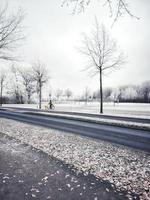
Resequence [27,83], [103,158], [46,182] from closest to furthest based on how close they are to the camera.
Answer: [46,182]
[103,158]
[27,83]

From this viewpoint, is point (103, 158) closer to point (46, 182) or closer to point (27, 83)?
point (46, 182)

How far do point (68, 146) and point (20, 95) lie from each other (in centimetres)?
6922

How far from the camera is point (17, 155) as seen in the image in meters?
7.08

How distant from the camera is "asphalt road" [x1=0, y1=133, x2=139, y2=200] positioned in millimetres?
4177

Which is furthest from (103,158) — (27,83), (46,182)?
(27,83)

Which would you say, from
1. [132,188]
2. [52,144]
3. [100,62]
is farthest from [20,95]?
[132,188]

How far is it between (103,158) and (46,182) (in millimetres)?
2453

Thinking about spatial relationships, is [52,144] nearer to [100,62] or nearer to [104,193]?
[104,193]

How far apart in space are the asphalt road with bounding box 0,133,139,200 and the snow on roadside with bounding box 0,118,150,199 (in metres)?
0.33

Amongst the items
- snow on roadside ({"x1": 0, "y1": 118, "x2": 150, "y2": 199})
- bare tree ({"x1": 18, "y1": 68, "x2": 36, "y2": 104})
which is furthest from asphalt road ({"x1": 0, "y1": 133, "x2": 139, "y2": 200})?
bare tree ({"x1": 18, "y1": 68, "x2": 36, "y2": 104})

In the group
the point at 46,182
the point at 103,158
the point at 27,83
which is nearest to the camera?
the point at 46,182

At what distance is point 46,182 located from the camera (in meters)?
4.86

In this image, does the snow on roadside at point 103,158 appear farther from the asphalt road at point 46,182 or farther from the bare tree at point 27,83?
the bare tree at point 27,83

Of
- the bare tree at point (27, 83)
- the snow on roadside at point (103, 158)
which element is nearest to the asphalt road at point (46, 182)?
the snow on roadside at point (103, 158)
